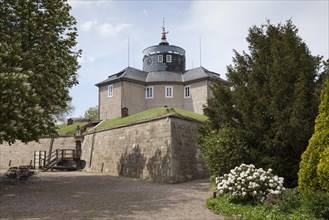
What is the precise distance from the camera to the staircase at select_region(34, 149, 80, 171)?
3079 cm

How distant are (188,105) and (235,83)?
90.9 ft

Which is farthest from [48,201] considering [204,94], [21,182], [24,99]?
[204,94]

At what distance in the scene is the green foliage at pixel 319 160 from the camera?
337 inches

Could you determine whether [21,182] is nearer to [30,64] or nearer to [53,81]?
[53,81]

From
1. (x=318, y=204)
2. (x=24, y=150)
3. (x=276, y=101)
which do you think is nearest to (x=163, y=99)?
(x=24, y=150)

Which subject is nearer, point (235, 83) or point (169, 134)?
point (235, 83)

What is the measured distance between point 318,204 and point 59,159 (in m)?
Result: 27.1

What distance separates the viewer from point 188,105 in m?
42.8

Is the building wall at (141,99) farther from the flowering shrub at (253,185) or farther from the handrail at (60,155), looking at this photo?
the flowering shrub at (253,185)

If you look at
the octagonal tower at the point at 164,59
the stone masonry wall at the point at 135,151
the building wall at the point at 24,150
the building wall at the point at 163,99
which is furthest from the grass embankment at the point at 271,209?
the octagonal tower at the point at 164,59

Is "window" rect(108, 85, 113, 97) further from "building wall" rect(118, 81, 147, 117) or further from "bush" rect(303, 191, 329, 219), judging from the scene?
"bush" rect(303, 191, 329, 219)

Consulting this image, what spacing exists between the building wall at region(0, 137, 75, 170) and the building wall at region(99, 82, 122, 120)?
8225mm

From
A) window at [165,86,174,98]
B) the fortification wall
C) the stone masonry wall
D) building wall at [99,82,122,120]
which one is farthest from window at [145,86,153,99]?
the fortification wall

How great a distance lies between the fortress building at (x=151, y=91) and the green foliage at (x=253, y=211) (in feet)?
98.8
